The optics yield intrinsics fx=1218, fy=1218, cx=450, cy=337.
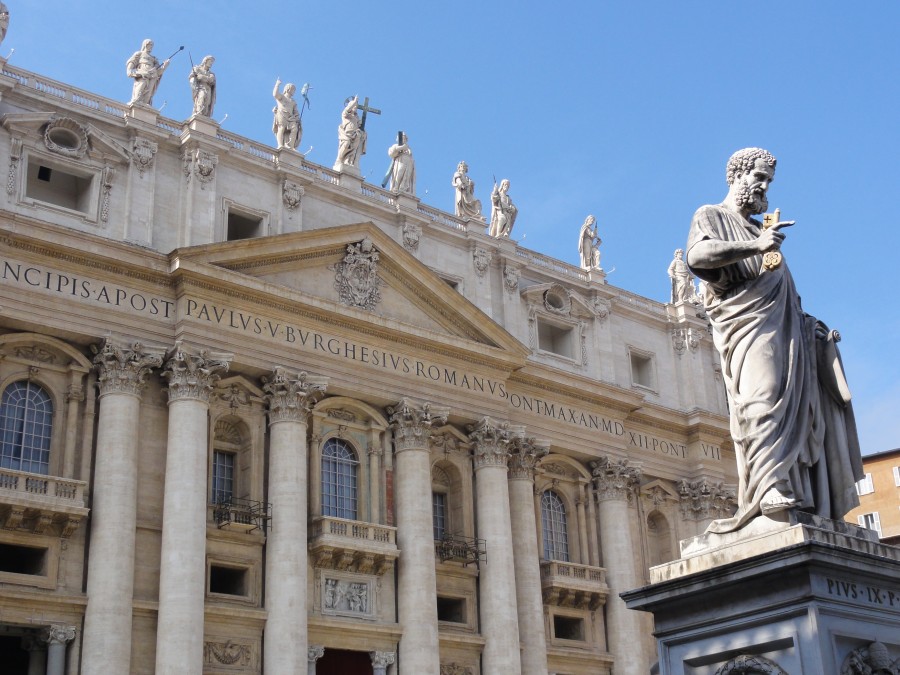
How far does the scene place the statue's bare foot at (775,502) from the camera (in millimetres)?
8328

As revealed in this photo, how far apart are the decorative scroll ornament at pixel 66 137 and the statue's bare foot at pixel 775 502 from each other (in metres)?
23.9

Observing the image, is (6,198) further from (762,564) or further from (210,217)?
(762,564)

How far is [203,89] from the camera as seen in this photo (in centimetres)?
3184

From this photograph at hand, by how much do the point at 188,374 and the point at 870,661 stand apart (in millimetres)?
22063

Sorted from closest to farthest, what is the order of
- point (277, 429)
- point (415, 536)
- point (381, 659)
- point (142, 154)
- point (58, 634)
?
point (58, 634) → point (277, 429) → point (381, 659) → point (142, 154) → point (415, 536)

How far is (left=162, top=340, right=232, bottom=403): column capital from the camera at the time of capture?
28031 mm

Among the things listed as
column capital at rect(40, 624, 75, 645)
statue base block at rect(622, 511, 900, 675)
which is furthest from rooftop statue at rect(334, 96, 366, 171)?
statue base block at rect(622, 511, 900, 675)

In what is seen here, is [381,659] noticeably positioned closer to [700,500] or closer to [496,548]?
[496,548]

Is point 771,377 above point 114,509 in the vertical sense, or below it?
below

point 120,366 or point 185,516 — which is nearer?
point 185,516

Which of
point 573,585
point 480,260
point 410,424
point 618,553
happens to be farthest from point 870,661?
point 480,260

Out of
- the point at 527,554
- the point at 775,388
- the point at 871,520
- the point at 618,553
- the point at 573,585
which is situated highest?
the point at 871,520

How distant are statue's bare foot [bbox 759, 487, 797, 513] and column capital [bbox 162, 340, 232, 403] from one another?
21.2 m

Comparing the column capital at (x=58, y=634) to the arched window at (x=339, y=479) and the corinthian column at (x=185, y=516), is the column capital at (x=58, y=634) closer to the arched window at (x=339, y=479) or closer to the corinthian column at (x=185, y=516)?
the corinthian column at (x=185, y=516)
